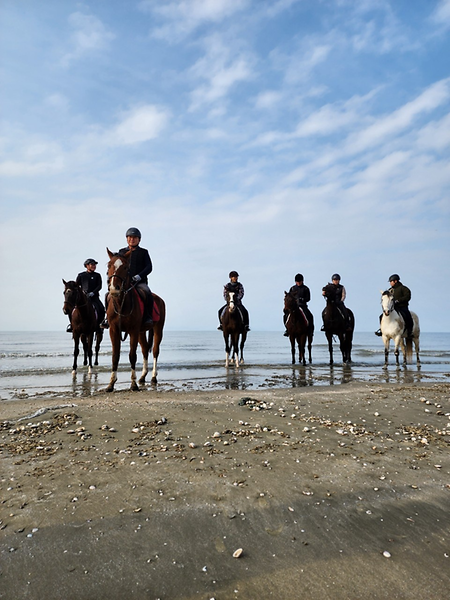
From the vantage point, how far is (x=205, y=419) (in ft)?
17.1

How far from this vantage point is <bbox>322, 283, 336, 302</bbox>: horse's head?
16797mm

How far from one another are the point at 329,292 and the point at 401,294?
295cm

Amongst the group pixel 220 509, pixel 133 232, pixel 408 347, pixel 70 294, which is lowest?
pixel 220 509

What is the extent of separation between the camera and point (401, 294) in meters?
16.5

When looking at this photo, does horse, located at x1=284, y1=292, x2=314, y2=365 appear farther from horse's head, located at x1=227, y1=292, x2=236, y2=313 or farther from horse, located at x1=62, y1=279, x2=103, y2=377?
horse, located at x1=62, y1=279, x2=103, y2=377

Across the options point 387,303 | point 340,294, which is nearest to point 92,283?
point 340,294

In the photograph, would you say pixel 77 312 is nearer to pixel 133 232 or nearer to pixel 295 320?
pixel 133 232

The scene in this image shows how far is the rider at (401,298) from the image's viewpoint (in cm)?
1646

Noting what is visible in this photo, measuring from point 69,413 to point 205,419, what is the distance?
1.82 meters

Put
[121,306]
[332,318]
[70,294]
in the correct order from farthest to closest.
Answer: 1. [332,318]
2. [70,294]
3. [121,306]

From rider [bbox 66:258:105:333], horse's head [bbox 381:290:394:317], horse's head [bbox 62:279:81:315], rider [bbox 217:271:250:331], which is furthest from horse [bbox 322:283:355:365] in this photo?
horse's head [bbox 62:279:81:315]

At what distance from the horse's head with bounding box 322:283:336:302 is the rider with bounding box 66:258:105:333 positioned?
9095mm

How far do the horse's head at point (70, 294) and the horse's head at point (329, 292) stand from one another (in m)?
9.85

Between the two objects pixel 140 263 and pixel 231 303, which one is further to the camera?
pixel 231 303
